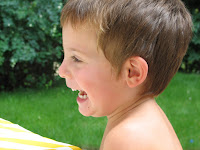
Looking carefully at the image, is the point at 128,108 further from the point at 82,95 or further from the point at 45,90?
the point at 45,90

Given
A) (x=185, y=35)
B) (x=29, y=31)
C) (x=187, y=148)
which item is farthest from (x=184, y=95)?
(x=185, y=35)

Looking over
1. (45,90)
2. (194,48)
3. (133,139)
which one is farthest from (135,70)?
(194,48)

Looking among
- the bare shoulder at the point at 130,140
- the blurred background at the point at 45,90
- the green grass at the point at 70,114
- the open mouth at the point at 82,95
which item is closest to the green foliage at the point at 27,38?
the blurred background at the point at 45,90

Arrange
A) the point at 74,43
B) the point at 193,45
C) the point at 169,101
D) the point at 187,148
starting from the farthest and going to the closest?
the point at 193,45
the point at 169,101
the point at 187,148
the point at 74,43

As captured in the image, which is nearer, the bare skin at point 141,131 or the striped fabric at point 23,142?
the bare skin at point 141,131

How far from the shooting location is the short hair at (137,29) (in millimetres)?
1457

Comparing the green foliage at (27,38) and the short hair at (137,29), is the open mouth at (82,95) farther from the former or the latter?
the green foliage at (27,38)

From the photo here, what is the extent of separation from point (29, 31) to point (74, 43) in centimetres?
400

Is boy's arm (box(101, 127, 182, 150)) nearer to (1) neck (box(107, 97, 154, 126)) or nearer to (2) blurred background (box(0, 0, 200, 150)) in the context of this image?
(1) neck (box(107, 97, 154, 126))

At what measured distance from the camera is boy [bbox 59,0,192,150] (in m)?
1.46

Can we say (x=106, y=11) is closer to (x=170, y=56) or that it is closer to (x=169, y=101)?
(x=170, y=56)

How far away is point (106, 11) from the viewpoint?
4.82 ft

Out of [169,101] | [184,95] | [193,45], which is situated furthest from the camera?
[193,45]

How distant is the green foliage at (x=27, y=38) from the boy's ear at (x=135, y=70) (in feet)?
12.2
